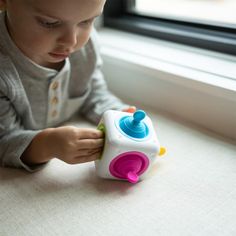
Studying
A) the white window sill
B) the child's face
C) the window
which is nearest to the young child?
the child's face

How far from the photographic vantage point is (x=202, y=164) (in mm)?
642

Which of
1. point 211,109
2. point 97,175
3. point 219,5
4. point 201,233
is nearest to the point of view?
point 201,233

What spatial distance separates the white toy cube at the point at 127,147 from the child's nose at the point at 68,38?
13 centimetres

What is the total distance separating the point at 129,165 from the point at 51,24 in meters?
0.25

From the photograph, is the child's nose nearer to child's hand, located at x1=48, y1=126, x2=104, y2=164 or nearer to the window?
child's hand, located at x1=48, y1=126, x2=104, y2=164

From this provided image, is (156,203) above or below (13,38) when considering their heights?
below

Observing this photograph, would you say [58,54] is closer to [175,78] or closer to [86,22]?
[86,22]

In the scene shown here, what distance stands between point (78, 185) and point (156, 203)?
130 millimetres

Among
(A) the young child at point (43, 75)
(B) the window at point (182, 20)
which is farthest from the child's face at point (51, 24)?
(B) the window at point (182, 20)

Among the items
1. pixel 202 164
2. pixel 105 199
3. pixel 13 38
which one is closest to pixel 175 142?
pixel 202 164

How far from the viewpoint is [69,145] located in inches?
22.8

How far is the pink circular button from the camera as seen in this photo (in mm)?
570

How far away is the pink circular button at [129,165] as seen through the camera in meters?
0.57

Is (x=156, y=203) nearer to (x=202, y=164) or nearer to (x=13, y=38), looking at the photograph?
(x=202, y=164)
